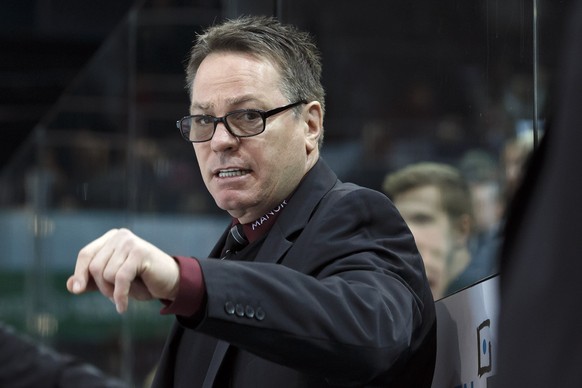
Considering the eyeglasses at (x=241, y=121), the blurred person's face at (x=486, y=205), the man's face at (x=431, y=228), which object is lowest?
the man's face at (x=431, y=228)

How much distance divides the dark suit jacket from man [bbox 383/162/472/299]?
2.09 feet

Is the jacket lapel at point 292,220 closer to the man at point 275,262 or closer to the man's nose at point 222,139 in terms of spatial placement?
the man at point 275,262

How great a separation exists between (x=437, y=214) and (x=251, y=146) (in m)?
1.07

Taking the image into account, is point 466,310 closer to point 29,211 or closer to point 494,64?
point 494,64

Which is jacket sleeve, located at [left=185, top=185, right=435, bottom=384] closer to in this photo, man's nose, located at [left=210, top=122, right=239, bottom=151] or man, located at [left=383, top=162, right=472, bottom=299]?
man's nose, located at [left=210, top=122, right=239, bottom=151]

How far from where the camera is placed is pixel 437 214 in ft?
10.4

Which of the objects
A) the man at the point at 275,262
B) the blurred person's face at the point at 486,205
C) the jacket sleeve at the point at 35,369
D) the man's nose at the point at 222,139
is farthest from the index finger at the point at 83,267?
the jacket sleeve at the point at 35,369

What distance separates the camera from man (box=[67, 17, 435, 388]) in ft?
5.19

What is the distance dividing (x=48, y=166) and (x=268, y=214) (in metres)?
6.60

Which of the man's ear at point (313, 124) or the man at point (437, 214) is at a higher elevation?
the man's ear at point (313, 124)

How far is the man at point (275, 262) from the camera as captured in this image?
1.58 meters

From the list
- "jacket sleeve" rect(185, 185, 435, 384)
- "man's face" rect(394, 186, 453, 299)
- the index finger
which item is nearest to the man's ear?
"jacket sleeve" rect(185, 185, 435, 384)

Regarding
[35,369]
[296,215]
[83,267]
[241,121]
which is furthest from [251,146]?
[35,369]

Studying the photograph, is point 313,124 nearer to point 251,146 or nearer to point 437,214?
point 251,146
